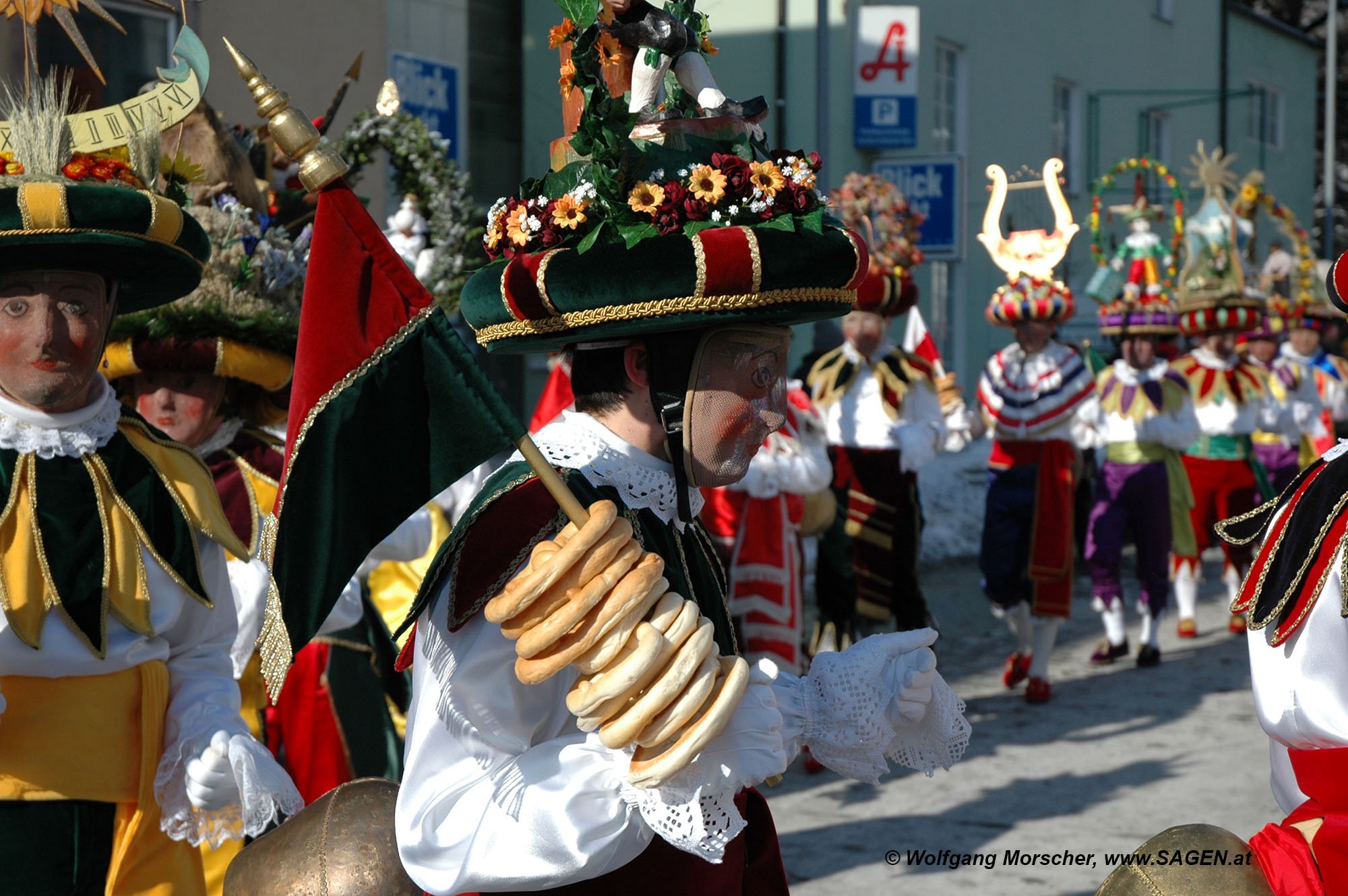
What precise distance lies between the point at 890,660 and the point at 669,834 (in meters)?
0.51

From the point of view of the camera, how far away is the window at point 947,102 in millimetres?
17375

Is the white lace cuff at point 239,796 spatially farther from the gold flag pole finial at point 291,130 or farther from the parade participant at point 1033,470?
the parade participant at point 1033,470

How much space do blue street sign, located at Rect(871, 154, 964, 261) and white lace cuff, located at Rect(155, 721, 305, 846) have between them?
9584mm

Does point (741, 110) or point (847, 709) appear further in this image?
point (741, 110)

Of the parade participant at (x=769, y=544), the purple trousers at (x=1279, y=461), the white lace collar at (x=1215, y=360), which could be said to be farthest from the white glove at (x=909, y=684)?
the purple trousers at (x=1279, y=461)

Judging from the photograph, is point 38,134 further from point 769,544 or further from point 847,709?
point 769,544

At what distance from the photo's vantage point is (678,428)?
7.66 feet

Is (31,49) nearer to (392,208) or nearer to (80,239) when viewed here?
(80,239)

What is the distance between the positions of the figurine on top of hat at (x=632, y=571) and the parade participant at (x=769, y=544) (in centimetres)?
432

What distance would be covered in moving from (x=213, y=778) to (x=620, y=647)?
4.74 feet

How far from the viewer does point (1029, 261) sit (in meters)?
7.88

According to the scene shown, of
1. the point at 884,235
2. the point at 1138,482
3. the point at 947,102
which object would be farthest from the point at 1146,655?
the point at 947,102

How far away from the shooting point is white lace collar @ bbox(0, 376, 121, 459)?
3053mm

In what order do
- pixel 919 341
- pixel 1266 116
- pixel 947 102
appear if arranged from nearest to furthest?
pixel 919 341
pixel 947 102
pixel 1266 116
